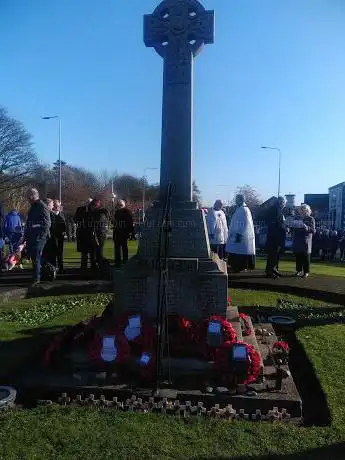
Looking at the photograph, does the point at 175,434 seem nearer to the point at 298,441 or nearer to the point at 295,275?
the point at 298,441

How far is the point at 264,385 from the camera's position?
14.2 feet

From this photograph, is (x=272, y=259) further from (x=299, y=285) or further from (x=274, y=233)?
(x=299, y=285)

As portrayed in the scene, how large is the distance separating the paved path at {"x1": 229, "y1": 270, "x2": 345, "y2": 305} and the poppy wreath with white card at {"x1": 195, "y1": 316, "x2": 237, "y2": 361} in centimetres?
Answer: 456

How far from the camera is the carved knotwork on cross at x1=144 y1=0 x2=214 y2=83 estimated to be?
19.9 ft

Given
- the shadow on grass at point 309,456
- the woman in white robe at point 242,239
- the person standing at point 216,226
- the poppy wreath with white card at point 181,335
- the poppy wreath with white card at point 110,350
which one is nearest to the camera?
the shadow on grass at point 309,456

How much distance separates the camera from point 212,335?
188 inches

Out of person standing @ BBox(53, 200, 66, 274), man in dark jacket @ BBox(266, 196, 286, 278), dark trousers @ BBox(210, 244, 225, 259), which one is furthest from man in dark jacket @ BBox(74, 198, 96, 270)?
man in dark jacket @ BBox(266, 196, 286, 278)

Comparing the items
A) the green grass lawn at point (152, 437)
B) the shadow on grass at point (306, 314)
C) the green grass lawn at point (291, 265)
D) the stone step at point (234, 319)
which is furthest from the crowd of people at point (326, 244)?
the green grass lawn at point (152, 437)

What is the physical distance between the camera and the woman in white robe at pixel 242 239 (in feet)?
35.6

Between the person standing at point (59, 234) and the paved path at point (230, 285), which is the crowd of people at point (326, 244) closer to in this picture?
the paved path at point (230, 285)

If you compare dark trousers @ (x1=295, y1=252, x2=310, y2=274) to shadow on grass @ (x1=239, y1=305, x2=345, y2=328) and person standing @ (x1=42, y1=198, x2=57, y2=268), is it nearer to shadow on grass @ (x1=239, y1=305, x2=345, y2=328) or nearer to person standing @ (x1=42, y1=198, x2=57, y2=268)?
shadow on grass @ (x1=239, y1=305, x2=345, y2=328)

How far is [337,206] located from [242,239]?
72291 millimetres

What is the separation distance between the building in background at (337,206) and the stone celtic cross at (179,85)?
70.9 m

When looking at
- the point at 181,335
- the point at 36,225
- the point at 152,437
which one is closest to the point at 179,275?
the point at 181,335
